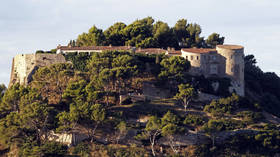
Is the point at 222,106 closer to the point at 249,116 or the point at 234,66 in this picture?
the point at 249,116

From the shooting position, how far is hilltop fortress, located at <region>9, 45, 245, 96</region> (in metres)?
103

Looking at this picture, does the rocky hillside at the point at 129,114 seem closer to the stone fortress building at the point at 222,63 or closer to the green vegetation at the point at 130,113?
the green vegetation at the point at 130,113

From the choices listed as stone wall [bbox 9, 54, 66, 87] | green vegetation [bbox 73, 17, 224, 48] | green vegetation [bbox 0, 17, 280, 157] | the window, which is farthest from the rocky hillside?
green vegetation [bbox 73, 17, 224, 48]

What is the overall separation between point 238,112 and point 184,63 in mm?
11280

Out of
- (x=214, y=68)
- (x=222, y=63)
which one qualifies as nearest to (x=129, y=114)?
(x=214, y=68)

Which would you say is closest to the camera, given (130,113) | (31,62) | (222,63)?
(130,113)

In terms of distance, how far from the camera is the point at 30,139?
277 feet

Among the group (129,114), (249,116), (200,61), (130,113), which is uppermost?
(200,61)

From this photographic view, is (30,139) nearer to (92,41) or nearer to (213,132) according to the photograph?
(213,132)

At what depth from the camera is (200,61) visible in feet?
337

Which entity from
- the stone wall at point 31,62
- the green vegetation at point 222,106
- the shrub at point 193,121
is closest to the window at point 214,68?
the green vegetation at point 222,106

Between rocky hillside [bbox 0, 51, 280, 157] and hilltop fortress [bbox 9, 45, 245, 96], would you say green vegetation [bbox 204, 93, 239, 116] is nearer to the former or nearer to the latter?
rocky hillside [bbox 0, 51, 280, 157]

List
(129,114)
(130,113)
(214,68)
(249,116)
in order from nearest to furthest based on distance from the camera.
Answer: (129,114) → (130,113) → (249,116) → (214,68)

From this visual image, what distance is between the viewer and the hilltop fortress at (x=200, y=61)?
102938 millimetres
